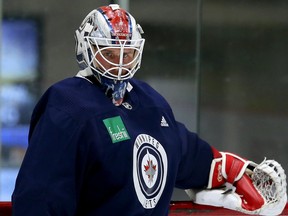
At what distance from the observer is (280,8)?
664 cm

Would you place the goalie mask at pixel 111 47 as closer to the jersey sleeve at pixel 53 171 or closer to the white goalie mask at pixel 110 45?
the white goalie mask at pixel 110 45

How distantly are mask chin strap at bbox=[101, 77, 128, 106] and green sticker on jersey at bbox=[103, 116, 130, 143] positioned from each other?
79mm

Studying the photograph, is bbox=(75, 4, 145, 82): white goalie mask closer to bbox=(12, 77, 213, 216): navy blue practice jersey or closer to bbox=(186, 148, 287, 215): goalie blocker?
bbox=(12, 77, 213, 216): navy blue practice jersey

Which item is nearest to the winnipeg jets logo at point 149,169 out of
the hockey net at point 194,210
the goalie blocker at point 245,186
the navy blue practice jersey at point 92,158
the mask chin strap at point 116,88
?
the navy blue practice jersey at point 92,158

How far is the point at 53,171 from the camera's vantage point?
2686 millimetres

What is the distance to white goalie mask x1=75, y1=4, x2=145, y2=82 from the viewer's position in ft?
9.20

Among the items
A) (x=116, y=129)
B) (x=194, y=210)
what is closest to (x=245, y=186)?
(x=194, y=210)

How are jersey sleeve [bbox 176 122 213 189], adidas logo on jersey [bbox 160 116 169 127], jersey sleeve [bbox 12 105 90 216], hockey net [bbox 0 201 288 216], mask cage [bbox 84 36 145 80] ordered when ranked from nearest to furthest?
jersey sleeve [bbox 12 105 90 216], mask cage [bbox 84 36 145 80], adidas logo on jersey [bbox 160 116 169 127], jersey sleeve [bbox 176 122 213 189], hockey net [bbox 0 201 288 216]

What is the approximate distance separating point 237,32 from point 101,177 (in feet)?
13.5

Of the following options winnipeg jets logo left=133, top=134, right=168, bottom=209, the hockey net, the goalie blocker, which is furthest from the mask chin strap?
the hockey net

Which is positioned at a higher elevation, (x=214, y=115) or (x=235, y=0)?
(x=235, y=0)

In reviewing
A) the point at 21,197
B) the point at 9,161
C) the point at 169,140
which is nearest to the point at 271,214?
the point at 169,140

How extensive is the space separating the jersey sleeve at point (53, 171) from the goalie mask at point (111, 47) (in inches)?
7.9

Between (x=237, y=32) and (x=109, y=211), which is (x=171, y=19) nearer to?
(x=237, y=32)
